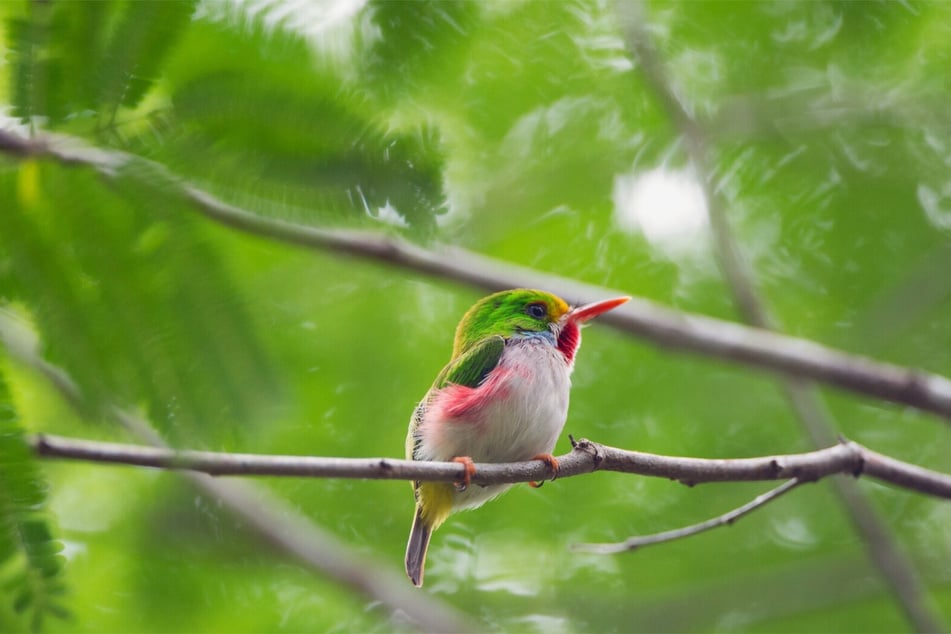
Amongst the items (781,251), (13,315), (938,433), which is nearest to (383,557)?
(781,251)

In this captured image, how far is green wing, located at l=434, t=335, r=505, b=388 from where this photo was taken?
11.7 feet

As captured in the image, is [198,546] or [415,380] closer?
[415,380]

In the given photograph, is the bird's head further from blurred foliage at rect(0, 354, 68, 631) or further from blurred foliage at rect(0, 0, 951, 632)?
blurred foliage at rect(0, 354, 68, 631)

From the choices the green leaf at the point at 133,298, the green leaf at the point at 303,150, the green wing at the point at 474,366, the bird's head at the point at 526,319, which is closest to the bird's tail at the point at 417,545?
the green wing at the point at 474,366

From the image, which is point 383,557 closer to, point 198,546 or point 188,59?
point 198,546

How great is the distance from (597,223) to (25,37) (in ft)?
14.5

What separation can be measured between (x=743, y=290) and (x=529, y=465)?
94.4 inches

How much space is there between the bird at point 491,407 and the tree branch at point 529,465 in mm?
277

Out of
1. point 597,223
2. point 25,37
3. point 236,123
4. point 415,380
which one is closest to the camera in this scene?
point 25,37

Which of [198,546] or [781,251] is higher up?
[781,251]

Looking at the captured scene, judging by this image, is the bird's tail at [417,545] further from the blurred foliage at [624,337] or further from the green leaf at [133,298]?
the green leaf at [133,298]

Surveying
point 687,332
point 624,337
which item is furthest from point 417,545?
point 624,337

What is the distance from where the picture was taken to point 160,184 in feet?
6.97

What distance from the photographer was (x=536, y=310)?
3.94m
